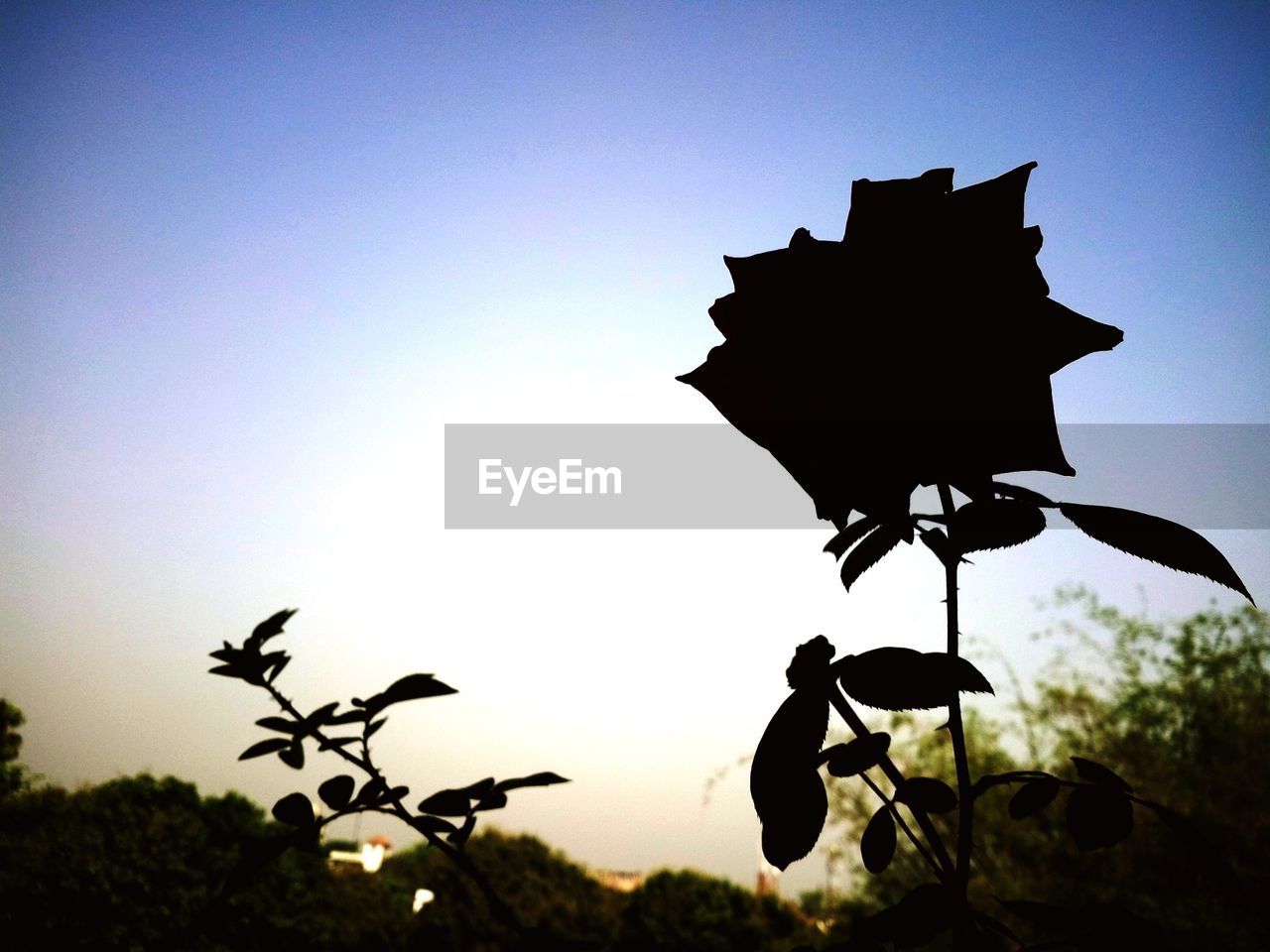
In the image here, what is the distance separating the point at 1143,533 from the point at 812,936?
12833mm

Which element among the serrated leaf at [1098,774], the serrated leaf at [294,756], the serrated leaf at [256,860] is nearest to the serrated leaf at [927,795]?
the serrated leaf at [1098,774]

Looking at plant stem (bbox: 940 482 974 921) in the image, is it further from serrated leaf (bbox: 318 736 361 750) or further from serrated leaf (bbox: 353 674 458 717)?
serrated leaf (bbox: 318 736 361 750)

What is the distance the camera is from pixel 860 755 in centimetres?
66

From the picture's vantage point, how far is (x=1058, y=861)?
8141 mm

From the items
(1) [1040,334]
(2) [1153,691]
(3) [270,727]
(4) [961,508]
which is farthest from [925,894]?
(2) [1153,691]

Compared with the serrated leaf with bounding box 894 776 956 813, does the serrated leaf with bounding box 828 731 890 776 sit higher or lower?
higher

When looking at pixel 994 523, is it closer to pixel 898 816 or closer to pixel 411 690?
pixel 898 816

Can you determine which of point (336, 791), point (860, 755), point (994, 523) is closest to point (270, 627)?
point (336, 791)

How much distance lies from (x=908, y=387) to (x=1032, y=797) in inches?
21.9

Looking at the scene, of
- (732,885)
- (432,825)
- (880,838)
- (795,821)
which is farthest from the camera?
(732,885)

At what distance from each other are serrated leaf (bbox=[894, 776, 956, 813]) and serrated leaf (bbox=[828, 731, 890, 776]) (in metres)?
0.03

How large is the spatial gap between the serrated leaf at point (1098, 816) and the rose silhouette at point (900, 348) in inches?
15.6

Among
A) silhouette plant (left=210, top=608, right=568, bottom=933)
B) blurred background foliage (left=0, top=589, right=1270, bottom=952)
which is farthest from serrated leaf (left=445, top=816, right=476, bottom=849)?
blurred background foliage (left=0, top=589, right=1270, bottom=952)

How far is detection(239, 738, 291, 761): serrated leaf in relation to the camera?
103 cm
